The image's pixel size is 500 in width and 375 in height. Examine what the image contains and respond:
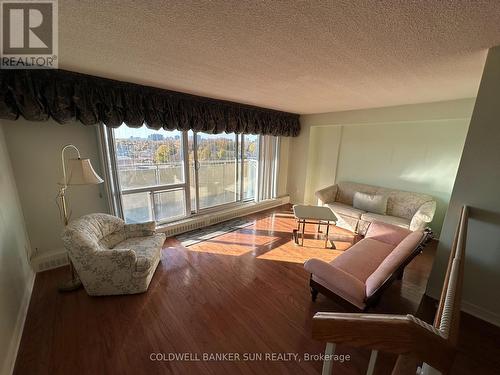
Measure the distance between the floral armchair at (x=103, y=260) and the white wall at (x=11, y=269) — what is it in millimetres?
391

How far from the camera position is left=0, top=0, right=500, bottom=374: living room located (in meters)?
1.13

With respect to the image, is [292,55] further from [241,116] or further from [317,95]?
[241,116]

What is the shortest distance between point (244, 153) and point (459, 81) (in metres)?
3.19

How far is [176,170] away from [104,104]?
134 centimetres

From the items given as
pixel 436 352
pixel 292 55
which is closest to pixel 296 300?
pixel 436 352

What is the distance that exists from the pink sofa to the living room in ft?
0.06

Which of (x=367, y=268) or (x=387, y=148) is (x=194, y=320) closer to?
(x=367, y=268)

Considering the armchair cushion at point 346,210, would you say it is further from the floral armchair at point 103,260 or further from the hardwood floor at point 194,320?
the floral armchair at point 103,260

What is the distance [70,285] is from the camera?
82.1 inches

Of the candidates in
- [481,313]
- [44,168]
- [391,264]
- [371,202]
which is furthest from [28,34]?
[371,202]

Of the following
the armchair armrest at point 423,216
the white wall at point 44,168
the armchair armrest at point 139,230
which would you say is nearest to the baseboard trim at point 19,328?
the white wall at point 44,168

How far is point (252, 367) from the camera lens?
1.44 meters

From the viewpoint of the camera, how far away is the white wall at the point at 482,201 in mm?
1521

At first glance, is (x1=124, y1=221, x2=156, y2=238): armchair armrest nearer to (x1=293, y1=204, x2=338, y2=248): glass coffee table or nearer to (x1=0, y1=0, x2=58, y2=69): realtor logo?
(x1=0, y1=0, x2=58, y2=69): realtor logo
